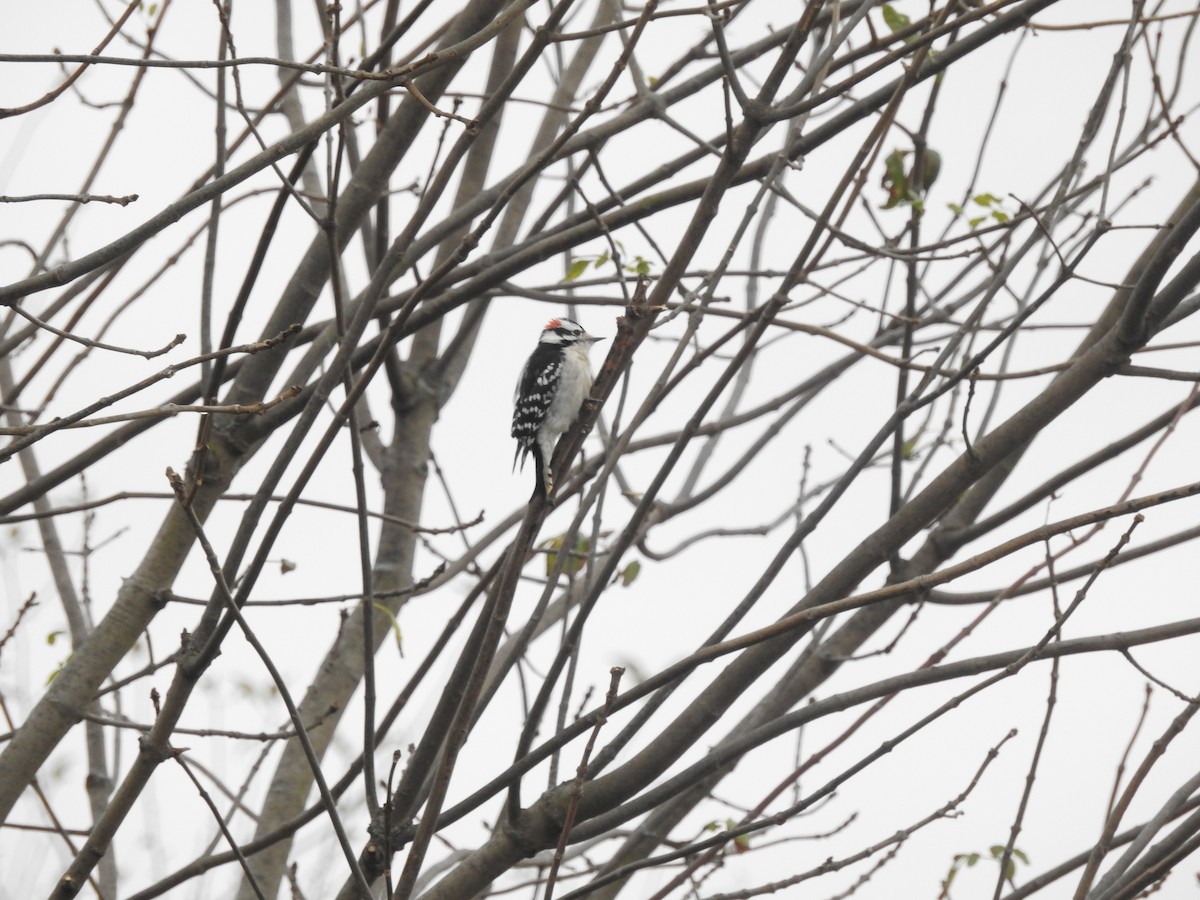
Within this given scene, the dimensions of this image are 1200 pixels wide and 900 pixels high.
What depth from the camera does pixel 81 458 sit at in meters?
4.02

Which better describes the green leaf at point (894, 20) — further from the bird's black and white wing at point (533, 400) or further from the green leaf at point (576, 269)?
the bird's black and white wing at point (533, 400)

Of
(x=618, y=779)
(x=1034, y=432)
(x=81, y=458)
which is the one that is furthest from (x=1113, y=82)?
(x=81, y=458)

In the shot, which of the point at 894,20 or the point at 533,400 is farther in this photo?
the point at 533,400

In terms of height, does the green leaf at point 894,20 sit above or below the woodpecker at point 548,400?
below

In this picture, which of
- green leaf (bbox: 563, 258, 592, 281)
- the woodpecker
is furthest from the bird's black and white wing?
green leaf (bbox: 563, 258, 592, 281)

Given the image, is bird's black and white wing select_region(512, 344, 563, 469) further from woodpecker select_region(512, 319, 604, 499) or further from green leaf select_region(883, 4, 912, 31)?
green leaf select_region(883, 4, 912, 31)

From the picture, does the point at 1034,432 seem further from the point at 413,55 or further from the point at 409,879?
the point at 413,55

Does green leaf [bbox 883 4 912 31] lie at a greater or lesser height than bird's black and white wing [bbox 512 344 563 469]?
lesser

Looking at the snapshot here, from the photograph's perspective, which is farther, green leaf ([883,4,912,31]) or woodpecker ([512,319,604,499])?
woodpecker ([512,319,604,499])

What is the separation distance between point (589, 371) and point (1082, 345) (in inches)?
129

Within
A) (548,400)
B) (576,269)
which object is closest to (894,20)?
(576,269)

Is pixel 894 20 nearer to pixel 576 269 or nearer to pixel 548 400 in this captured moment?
pixel 576 269

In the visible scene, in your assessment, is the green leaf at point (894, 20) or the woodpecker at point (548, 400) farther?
the woodpecker at point (548, 400)

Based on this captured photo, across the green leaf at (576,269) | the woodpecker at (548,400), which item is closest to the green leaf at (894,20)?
the green leaf at (576,269)
